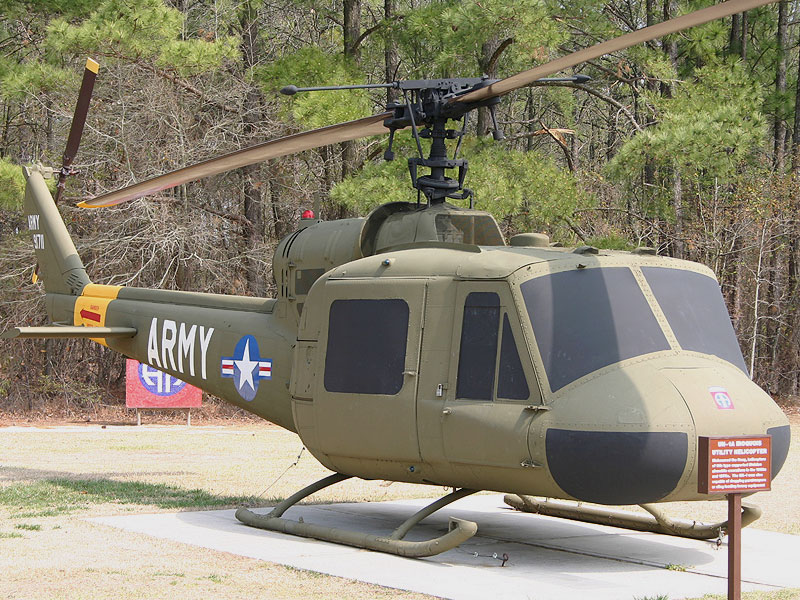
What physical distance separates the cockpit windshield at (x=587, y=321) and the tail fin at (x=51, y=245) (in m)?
6.91

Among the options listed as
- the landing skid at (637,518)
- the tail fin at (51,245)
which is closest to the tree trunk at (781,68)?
the landing skid at (637,518)

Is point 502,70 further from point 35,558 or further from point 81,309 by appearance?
point 35,558

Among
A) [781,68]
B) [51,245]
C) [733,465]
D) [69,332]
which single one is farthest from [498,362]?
[781,68]

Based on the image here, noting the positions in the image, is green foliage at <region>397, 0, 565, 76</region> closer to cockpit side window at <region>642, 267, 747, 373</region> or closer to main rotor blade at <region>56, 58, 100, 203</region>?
main rotor blade at <region>56, 58, 100, 203</region>

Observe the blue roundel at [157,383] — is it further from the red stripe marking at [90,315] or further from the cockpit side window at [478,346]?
the cockpit side window at [478,346]

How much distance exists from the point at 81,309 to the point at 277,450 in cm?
504

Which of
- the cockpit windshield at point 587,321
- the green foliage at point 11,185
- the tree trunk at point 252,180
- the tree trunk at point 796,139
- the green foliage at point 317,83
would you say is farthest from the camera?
the tree trunk at point 796,139

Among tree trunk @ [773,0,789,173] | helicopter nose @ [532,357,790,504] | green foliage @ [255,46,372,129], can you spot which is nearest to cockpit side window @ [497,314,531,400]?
helicopter nose @ [532,357,790,504]

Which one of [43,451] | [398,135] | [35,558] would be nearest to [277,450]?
[43,451]

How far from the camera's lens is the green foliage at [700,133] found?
58.2 ft

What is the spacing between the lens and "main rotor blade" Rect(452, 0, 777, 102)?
17.8ft

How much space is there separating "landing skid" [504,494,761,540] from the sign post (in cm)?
214

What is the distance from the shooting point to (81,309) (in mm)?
12219

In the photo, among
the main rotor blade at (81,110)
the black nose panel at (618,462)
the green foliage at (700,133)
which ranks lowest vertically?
the black nose panel at (618,462)
